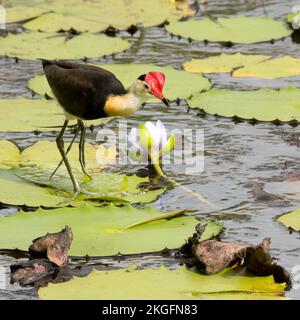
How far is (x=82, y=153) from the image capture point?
5672 mm

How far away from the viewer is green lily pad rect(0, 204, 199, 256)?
15.6 feet

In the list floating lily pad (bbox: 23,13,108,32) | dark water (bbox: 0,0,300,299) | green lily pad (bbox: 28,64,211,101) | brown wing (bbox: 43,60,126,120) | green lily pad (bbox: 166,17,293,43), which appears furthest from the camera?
floating lily pad (bbox: 23,13,108,32)

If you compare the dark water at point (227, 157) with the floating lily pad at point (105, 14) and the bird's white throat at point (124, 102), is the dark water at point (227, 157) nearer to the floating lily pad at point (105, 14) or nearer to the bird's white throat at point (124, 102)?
the floating lily pad at point (105, 14)

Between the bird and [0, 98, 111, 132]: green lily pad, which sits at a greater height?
the bird

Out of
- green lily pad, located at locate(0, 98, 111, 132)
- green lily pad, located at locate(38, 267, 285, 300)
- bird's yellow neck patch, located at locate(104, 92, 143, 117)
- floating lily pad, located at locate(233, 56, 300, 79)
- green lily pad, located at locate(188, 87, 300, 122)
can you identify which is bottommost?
green lily pad, located at locate(38, 267, 285, 300)

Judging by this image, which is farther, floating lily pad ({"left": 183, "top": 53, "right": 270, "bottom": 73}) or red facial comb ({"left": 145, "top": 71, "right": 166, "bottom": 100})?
floating lily pad ({"left": 183, "top": 53, "right": 270, "bottom": 73})

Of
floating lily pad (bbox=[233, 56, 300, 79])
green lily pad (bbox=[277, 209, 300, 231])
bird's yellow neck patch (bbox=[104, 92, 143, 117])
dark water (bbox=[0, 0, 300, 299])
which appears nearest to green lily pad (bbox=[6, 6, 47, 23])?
dark water (bbox=[0, 0, 300, 299])

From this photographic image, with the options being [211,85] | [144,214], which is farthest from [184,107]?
[144,214]

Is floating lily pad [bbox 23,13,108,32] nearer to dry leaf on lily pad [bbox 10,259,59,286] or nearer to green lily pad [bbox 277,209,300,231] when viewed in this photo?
green lily pad [bbox 277,209,300,231]

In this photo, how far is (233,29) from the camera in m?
8.14

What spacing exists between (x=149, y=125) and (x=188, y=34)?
2467 mm

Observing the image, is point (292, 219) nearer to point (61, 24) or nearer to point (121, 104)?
point (121, 104)

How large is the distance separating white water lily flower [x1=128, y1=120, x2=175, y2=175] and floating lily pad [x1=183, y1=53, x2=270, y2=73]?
1.62 m

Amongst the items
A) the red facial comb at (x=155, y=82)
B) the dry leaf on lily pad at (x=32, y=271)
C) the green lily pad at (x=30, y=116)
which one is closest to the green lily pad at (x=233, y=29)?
the green lily pad at (x=30, y=116)
